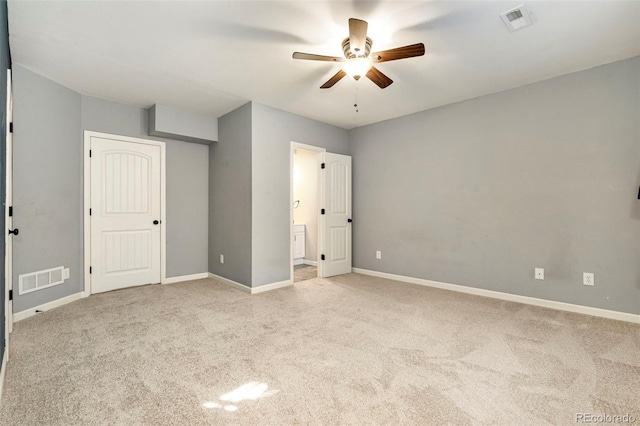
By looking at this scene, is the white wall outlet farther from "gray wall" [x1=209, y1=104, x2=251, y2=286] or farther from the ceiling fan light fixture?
"gray wall" [x1=209, y1=104, x2=251, y2=286]

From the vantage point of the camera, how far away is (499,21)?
90.8 inches

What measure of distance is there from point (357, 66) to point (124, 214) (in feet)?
11.9

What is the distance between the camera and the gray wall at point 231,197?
407cm

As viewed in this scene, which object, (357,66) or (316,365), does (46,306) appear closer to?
(316,365)

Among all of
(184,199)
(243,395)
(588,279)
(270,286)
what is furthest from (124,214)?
(588,279)

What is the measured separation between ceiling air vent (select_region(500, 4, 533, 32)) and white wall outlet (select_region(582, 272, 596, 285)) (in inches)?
98.7

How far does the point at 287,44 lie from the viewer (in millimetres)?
2615

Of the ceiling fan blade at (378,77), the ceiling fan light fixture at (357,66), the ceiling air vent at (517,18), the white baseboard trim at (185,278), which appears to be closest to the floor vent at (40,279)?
the white baseboard trim at (185,278)

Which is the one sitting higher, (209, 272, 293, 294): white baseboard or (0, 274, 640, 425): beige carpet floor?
(209, 272, 293, 294): white baseboard

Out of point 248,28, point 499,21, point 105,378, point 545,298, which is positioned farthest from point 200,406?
point 545,298

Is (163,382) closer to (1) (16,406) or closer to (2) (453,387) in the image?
(1) (16,406)

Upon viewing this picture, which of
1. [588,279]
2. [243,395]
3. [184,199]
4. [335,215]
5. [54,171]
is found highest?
[54,171]

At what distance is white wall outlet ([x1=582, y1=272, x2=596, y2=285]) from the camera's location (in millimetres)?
3076

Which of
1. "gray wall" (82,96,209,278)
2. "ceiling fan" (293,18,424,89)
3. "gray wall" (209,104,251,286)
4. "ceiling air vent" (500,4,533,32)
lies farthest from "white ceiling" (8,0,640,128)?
"gray wall" (209,104,251,286)
